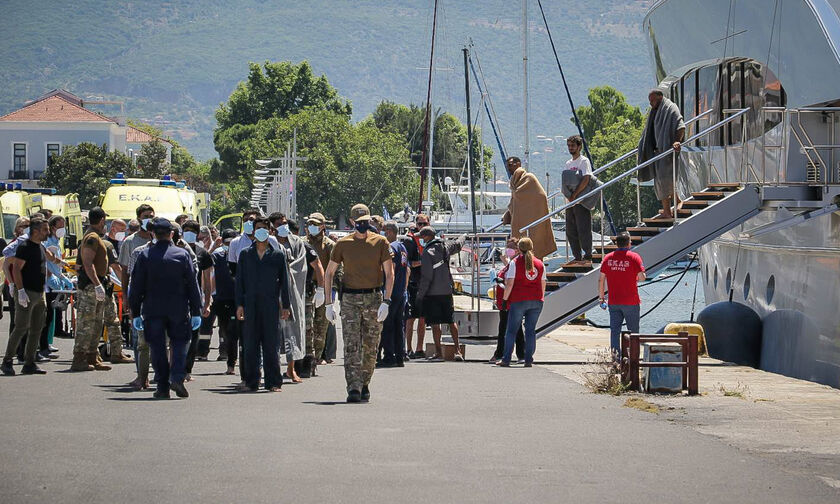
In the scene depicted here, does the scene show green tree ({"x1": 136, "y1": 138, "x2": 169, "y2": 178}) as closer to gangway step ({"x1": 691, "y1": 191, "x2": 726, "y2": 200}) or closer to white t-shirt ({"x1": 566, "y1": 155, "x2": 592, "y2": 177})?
white t-shirt ({"x1": 566, "y1": 155, "x2": 592, "y2": 177})

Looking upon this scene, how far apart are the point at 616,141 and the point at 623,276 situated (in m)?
84.3

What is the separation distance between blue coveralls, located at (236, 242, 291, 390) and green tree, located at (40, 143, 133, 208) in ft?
286

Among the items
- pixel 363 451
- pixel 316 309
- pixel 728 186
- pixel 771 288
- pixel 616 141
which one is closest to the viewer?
pixel 363 451

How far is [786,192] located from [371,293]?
7.28m

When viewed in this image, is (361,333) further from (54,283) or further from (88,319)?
(54,283)

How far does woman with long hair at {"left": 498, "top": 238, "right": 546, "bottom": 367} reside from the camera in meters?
17.6

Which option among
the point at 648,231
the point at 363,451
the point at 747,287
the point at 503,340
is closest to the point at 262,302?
the point at 363,451

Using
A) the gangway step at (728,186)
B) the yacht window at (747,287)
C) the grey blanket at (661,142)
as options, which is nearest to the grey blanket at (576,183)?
the grey blanket at (661,142)

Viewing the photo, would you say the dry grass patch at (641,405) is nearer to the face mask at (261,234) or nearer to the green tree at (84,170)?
the face mask at (261,234)

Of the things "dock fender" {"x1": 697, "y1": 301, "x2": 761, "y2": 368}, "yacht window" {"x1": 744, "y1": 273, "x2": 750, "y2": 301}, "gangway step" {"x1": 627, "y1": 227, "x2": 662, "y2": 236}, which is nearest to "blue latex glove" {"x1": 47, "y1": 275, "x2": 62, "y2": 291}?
"gangway step" {"x1": 627, "y1": 227, "x2": 662, "y2": 236}

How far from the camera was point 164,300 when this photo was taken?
13508 millimetres

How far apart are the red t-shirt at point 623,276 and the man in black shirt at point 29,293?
6.94 metres

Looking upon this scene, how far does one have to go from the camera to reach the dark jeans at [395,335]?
17.8 metres

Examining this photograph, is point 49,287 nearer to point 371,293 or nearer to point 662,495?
point 371,293
